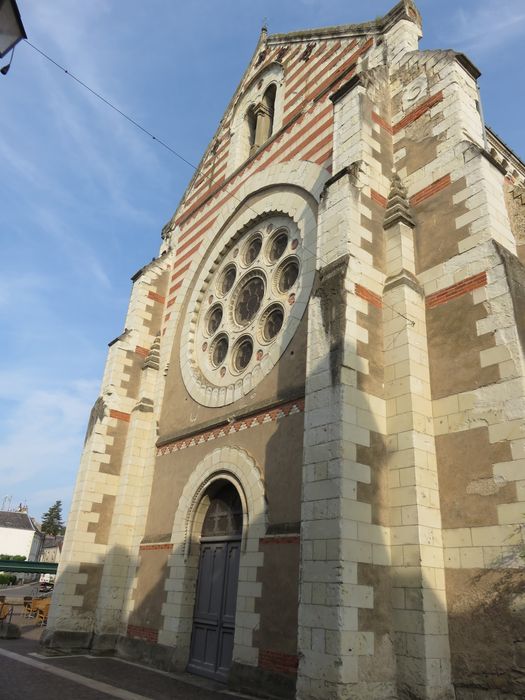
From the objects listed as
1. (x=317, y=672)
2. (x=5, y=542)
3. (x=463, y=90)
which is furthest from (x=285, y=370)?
(x=5, y=542)

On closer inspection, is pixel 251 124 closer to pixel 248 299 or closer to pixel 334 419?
pixel 248 299

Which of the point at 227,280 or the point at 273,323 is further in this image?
the point at 227,280

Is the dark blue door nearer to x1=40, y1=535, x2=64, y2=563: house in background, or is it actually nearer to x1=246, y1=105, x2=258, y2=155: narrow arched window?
x1=246, y1=105, x2=258, y2=155: narrow arched window

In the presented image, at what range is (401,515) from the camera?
6.85 metres

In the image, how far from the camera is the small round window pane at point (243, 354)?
11.5 meters

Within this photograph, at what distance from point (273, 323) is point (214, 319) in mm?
2742

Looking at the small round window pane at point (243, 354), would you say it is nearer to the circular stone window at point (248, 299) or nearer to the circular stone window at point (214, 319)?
the circular stone window at point (248, 299)

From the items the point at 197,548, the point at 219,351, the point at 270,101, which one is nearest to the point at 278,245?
the point at 219,351

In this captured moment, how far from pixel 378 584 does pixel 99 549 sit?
812cm

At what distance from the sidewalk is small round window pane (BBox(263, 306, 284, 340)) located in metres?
6.24

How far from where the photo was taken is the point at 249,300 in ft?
40.4

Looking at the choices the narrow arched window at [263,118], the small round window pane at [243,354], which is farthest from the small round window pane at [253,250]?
the narrow arched window at [263,118]

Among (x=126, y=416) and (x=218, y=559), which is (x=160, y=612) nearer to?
(x=218, y=559)

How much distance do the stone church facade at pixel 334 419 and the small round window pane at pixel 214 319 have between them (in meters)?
0.05
